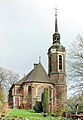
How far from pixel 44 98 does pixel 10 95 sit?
19508mm

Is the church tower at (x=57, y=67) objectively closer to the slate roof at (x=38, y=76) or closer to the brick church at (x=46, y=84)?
the brick church at (x=46, y=84)

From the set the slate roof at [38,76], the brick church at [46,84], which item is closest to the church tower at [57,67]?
the brick church at [46,84]

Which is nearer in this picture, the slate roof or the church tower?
the slate roof

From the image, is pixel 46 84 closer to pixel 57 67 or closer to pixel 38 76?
pixel 38 76

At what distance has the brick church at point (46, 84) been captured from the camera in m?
63.1

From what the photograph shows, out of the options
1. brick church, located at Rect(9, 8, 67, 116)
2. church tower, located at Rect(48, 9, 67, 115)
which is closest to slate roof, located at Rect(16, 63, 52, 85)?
brick church, located at Rect(9, 8, 67, 116)

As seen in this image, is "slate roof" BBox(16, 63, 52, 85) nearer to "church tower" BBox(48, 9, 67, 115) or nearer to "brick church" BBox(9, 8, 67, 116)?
"brick church" BBox(9, 8, 67, 116)

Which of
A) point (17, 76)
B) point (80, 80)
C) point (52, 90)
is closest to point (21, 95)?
point (52, 90)

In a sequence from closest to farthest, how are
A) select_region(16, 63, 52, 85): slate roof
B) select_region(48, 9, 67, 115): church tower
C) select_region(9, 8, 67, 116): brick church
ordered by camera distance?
select_region(9, 8, 67, 116): brick church
select_region(16, 63, 52, 85): slate roof
select_region(48, 9, 67, 115): church tower

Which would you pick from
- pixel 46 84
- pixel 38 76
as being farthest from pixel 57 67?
pixel 46 84

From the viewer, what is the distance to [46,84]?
64.1m

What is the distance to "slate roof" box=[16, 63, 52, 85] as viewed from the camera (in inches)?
2527

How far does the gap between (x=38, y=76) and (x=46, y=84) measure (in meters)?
2.60

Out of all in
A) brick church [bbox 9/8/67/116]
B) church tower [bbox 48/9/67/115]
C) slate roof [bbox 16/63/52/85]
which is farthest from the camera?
church tower [bbox 48/9/67/115]
